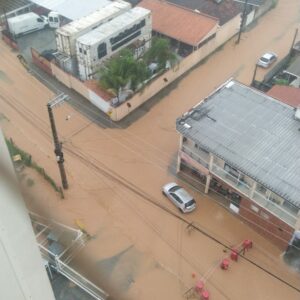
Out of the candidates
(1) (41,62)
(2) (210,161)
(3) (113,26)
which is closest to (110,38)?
(3) (113,26)

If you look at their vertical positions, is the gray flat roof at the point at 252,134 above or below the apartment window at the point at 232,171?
above

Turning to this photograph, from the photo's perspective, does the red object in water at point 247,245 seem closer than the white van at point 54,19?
Yes

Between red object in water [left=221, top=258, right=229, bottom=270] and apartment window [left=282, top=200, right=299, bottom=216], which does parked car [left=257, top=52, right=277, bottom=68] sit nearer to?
apartment window [left=282, top=200, right=299, bottom=216]

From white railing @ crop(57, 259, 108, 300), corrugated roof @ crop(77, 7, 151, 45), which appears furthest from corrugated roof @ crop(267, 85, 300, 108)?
white railing @ crop(57, 259, 108, 300)

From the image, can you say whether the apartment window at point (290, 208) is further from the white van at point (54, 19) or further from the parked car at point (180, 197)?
the white van at point (54, 19)

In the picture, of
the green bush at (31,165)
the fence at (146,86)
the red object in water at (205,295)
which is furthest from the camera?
the fence at (146,86)

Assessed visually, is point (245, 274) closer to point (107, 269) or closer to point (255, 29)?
point (107, 269)

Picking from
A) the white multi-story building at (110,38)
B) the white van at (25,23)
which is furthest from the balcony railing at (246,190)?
the white van at (25,23)
